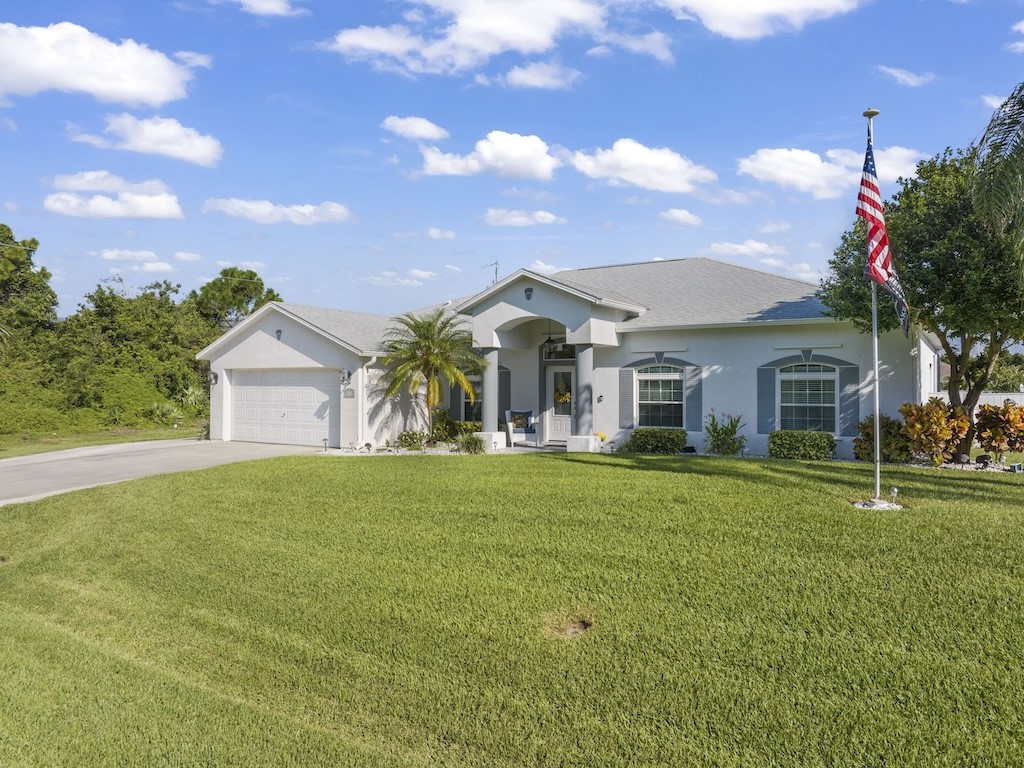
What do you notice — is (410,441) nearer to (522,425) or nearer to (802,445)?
(522,425)

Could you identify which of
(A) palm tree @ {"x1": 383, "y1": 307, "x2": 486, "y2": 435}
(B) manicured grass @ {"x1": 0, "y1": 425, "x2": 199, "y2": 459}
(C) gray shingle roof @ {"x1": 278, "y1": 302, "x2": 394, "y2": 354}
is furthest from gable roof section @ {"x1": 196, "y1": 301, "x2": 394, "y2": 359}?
(B) manicured grass @ {"x1": 0, "y1": 425, "x2": 199, "y2": 459}

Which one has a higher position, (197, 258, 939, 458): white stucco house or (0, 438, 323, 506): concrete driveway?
(197, 258, 939, 458): white stucco house

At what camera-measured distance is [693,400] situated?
1839 centimetres

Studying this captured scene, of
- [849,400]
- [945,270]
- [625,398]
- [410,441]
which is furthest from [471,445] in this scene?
[945,270]

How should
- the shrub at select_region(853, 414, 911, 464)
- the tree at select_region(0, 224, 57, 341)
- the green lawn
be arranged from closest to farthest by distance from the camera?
the green lawn < the shrub at select_region(853, 414, 911, 464) < the tree at select_region(0, 224, 57, 341)

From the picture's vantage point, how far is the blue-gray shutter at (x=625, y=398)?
19.2 m

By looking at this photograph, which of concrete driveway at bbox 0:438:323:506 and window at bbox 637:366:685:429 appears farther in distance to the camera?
window at bbox 637:366:685:429

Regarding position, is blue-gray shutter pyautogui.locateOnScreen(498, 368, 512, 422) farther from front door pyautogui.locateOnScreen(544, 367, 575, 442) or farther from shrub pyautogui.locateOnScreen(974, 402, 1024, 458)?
shrub pyautogui.locateOnScreen(974, 402, 1024, 458)

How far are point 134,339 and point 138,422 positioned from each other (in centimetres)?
554

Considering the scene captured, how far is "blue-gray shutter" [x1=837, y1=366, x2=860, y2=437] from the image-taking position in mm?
16594

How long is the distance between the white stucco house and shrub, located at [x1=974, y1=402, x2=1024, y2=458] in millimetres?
1607

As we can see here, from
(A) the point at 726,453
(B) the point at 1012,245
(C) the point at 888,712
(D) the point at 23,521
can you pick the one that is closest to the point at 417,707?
(C) the point at 888,712

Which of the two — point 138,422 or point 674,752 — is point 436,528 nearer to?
point 674,752

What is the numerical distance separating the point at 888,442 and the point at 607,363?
7.09m
